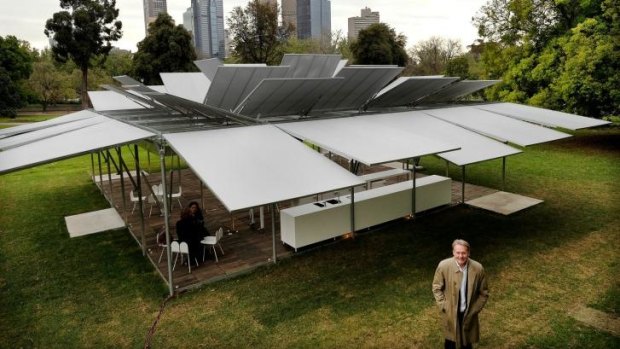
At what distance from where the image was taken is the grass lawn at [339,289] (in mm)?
6180

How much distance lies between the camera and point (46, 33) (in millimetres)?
40656

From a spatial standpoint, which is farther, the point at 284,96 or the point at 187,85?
the point at 187,85

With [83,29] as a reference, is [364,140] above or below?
below

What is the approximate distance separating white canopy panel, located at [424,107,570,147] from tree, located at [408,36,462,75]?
43.0 meters

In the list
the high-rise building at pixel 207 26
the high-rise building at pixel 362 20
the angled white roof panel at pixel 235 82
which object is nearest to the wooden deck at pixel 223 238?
the angled white roof panel at pixel 235 82

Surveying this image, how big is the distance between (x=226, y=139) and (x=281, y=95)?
1.70m

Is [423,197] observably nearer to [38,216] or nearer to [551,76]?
[38,216]

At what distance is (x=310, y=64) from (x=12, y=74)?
4865 cm

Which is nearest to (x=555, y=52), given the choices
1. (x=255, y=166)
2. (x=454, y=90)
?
(x=454, y=90)

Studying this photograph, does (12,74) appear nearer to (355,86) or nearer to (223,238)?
(223,238)

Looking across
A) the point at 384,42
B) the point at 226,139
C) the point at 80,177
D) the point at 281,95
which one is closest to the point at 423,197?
the point at 281,95

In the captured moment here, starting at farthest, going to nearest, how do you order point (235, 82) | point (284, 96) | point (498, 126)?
1. point (498, 126)
2. point (284, 96)
3. point (235, 82)

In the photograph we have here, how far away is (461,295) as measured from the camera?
439 cm

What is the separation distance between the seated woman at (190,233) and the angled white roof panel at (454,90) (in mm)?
7627
